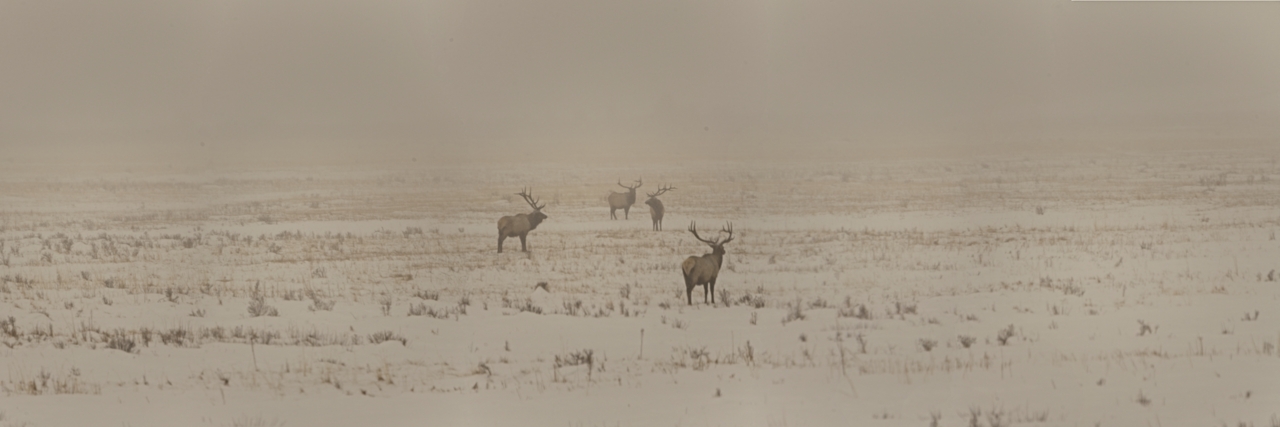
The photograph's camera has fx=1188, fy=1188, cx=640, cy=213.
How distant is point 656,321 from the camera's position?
13578 mm

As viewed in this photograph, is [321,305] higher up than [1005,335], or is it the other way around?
[1005,335]

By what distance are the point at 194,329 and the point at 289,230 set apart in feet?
49.5

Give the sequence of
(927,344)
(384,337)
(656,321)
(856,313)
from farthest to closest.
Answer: (856,313) → (656,321) → (384,337) → (927,344)

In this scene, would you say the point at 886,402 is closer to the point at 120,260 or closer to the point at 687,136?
the point at 120,260

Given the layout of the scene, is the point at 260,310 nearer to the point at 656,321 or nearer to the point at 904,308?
the point at 656,321

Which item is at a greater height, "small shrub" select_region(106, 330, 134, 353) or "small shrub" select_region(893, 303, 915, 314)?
"small shrub" select_region(893, 303, 915, 314)

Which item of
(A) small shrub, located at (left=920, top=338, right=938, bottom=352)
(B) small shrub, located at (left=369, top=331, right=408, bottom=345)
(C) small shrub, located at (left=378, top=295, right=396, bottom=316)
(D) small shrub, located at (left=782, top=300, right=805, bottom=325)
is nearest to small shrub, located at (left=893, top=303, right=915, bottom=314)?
(D) small shrub, located at (left=782, top=300, right=805, bottom=325)

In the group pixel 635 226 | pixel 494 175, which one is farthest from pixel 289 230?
pixel 494 175

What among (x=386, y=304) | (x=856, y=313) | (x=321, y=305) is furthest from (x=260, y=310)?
(x=856, y=313)

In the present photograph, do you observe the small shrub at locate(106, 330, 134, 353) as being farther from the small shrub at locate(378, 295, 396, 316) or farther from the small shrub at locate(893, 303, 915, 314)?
the small shrub at locate(893, 303, 915, 314)

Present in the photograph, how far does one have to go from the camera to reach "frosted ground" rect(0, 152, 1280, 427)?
9305 mm

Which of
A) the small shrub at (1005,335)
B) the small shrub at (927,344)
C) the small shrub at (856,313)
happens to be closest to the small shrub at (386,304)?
the small shrub at (856,313)

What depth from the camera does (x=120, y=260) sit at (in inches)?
846

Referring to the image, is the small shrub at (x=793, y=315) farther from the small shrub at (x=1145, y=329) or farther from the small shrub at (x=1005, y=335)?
the small shrub at (x=1145, y=329)
